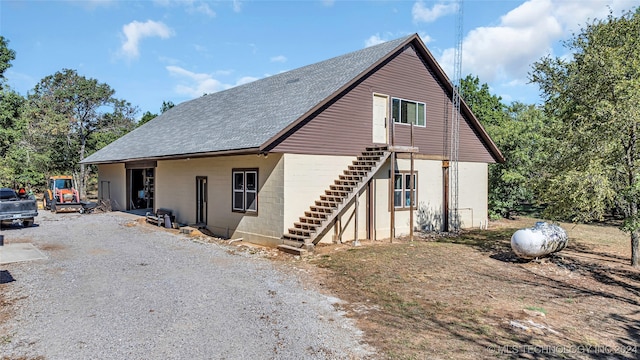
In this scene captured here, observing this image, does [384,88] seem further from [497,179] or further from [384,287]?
[497,179]

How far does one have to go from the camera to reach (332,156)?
43.9 feet

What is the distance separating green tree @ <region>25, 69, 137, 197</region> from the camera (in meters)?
33.5

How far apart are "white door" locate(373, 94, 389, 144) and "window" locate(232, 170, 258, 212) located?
483 cm

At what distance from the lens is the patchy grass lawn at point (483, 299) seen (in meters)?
5.35

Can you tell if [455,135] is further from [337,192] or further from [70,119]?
[70,119]

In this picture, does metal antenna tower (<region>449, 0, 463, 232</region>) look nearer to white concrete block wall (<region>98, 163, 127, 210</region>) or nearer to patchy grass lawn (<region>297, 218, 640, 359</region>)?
patchy grass lawn (<region>297, 218, 640, 359</region>)

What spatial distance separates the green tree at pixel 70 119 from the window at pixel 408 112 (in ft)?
97.4

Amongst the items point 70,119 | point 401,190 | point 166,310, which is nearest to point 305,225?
point 401,190

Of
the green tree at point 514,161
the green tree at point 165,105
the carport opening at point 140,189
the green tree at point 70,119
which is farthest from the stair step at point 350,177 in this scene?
the green tree at point 165,105

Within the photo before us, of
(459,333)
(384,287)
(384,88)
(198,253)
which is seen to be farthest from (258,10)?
(459,333)

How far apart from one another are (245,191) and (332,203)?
11.0 feet

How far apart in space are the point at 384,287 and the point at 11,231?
15.6m

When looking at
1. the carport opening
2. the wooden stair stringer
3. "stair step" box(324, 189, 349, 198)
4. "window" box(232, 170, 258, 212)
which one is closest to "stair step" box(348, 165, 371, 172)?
the wooden stair stringer

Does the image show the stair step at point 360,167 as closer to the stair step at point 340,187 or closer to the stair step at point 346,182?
the stair step at point 346,182
